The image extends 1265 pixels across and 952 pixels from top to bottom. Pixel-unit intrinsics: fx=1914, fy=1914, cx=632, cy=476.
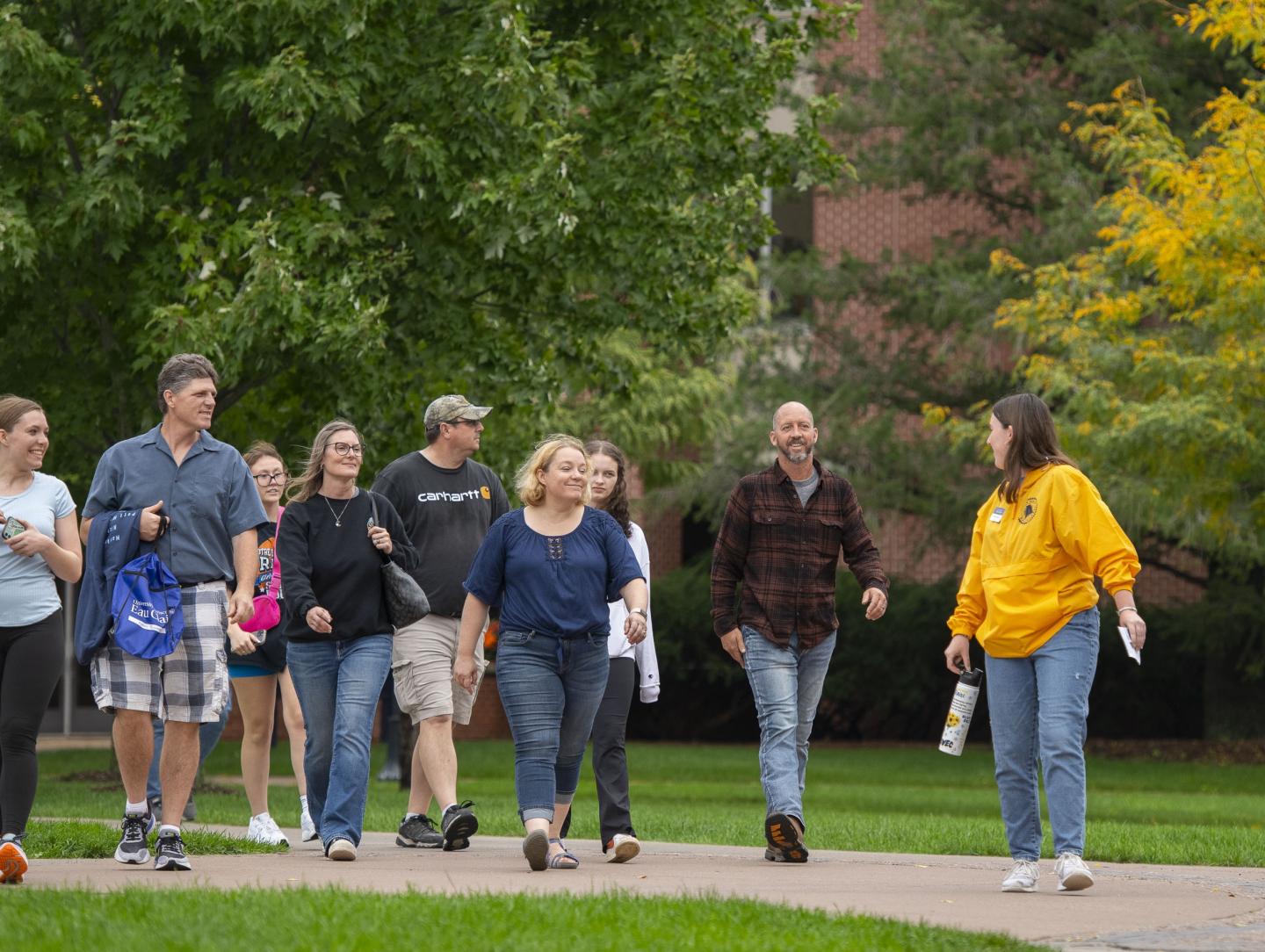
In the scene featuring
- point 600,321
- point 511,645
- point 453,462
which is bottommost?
point 511,645

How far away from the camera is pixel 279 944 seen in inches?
220

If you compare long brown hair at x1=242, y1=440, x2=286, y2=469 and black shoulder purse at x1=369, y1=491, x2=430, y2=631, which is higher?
long brown hair at x1=242, y1=440, x2=286, y2=469

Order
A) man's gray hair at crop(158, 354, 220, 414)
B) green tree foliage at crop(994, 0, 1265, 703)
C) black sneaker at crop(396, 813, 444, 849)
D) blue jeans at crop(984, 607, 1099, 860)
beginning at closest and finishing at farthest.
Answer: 1. blue jeans at crop(984, 607, 1099, 860)
2. man's gray hair at crop(158, 354, 220, 414)
3. black sneaker at crop(396, 813, 444, 849)
4. green tree foliage at crop(994, 0, 1265, 703)

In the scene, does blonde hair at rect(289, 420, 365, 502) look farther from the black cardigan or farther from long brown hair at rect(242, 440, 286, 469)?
long brown hair at rect(242, 440, 286, 469)

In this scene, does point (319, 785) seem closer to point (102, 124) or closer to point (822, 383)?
point (102, 124)

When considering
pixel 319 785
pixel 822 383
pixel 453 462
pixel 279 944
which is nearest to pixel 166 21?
pixel 453 462

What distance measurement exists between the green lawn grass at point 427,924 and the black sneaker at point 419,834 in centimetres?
284

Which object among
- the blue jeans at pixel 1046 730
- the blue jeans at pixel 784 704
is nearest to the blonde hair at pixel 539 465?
the blue jeans at pixel 784 704

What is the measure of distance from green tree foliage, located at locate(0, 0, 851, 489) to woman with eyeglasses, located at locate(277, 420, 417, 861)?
503 centimetres

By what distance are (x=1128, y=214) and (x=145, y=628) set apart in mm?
12150

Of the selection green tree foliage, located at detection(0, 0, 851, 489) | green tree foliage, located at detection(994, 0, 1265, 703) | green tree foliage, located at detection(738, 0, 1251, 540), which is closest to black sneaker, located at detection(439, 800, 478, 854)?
green tree foliage, located at detection(0, 0, 851, 489)

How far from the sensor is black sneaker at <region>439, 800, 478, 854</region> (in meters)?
9.23

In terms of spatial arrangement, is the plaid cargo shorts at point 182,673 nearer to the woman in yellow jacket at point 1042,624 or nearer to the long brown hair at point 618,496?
the long brown hair at point 618,496

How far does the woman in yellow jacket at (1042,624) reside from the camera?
752 cm
